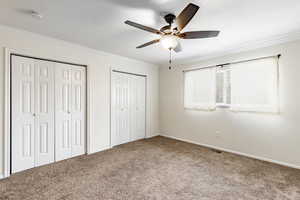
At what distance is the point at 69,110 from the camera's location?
3041 millimetres

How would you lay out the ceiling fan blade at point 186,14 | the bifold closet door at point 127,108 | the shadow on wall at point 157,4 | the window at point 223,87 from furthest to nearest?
the bifold closet door at point 127,108 < the window at point 223,87 < the shadow on wall at point 157,4 < the ceiling fan blade at point 186,14

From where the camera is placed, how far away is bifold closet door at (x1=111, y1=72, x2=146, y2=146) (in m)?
3.85

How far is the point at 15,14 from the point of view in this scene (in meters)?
1.97

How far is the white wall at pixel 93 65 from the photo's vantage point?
2.37 meters

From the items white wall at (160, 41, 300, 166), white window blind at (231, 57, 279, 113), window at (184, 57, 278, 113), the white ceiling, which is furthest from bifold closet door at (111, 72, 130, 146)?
white window blind at (231, 57, 279, 113)

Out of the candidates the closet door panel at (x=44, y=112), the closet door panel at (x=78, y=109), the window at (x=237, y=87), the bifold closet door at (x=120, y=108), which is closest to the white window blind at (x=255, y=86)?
the window at (x=237, y=87)

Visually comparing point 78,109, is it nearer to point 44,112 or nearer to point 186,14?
point 44,112

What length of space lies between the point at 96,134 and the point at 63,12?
2.48 m

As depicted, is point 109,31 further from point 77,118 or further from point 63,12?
point 77,118

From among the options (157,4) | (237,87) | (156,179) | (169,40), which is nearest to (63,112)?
(156,179)

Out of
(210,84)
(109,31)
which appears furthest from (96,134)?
(210,84)

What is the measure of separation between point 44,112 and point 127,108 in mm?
1972

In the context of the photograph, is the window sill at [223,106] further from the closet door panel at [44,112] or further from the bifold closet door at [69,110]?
the closet door panel at [44,112]

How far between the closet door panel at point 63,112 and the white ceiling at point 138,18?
0.70 meters
